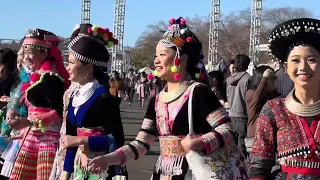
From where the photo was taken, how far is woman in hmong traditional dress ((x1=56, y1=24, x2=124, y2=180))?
402 cm

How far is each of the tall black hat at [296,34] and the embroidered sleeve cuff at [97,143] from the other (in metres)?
1.43

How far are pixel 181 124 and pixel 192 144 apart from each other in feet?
1.17

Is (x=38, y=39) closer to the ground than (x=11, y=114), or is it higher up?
higher up

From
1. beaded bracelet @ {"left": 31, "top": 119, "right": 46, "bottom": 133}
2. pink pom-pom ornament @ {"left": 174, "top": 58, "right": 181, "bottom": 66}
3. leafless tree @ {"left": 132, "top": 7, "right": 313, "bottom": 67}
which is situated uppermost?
leafless tree @ {"left": 132, "top": 7, "right": 313, "bottom": 67}

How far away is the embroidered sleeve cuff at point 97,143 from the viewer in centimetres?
395

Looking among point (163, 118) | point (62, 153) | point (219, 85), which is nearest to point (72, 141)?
point (62, 153)

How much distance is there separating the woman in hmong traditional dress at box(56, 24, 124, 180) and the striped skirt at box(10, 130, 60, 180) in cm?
71

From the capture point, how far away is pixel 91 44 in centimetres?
425

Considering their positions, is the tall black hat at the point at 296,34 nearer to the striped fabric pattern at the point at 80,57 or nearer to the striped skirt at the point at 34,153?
the striped fabric pattern at the point at 80,57

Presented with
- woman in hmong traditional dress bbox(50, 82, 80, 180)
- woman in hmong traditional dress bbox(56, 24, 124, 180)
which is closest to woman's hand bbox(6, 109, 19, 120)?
woman in hmong traditional dress bbox(50, 82, 80, 180)

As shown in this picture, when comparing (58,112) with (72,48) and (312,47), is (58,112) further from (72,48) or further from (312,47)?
(312,47)

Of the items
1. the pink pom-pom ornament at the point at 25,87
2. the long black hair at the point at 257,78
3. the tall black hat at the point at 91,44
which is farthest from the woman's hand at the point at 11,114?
the long black hair at the point at 257,78

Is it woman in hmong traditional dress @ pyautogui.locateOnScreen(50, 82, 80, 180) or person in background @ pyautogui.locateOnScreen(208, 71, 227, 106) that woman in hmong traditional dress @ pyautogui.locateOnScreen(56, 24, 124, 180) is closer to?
woman in hmong traditional dress @ pyautogui.locateOnScreen(50, 82, 80, 180)

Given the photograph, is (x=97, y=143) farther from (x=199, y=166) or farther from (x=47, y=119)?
(x=47, y=119)
